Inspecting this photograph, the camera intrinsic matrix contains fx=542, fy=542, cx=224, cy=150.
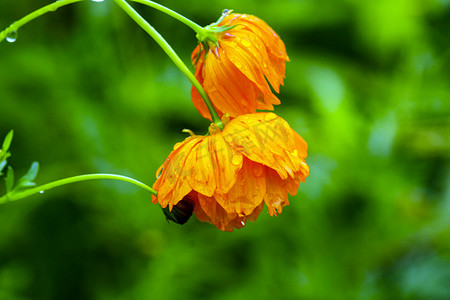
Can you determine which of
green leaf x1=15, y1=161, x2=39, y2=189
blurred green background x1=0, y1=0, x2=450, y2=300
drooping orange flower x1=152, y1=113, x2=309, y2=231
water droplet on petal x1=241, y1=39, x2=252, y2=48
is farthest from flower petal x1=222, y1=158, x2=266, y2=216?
blurred green background x1=0, y1=0, x2=450, y2=300

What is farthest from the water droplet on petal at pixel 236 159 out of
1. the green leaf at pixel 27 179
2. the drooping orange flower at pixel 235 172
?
the green leaf at pixel 27 179

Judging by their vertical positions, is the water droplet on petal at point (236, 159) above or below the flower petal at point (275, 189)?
above

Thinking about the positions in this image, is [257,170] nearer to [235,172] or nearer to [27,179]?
[235,172]

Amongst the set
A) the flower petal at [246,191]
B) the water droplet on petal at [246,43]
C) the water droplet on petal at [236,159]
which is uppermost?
the water droplet on petal at [246,43]

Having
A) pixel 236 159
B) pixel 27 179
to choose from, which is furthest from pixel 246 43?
pixel 27 179

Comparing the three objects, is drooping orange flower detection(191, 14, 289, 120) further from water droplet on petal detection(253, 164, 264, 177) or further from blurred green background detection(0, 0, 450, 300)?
blurred green background detection(0, 0, 450, 300)

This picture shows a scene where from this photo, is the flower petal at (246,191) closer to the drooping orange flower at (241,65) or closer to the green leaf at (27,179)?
the drooping orange flower at (241,65)
